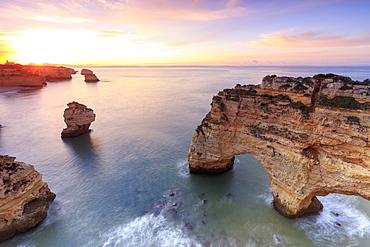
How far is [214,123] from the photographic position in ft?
63.1

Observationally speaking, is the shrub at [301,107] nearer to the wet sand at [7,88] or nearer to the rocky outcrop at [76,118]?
the rocky outcrop at [76,118]

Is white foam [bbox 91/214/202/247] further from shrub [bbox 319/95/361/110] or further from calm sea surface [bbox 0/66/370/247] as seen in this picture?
shrub [bbox 319/95/361/110]

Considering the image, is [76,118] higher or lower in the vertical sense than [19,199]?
higher

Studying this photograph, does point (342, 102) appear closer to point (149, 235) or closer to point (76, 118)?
point (149, 235)

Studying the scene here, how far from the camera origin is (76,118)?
104 feet

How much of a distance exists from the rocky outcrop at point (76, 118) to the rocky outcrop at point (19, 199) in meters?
16.3

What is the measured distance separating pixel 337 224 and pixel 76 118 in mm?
37134

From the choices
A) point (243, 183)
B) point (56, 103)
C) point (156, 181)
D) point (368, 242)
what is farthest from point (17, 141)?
point (368, 242)

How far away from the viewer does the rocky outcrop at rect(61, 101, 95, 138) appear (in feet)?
101

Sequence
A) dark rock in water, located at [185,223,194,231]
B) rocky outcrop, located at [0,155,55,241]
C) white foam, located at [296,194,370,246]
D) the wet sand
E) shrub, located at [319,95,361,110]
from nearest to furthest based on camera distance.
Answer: shrub, located at [319,95,361,110], rocky outcrop, located at [0,155,55,241], white foam, located at [296,194,370,246], dark rock in water, located at [185,223,194,231], the wet sand

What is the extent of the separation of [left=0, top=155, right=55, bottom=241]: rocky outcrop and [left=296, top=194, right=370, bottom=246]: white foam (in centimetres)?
2258

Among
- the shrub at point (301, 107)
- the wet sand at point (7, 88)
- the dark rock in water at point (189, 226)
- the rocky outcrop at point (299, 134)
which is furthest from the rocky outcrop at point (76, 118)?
the wet sand at point (7, 88)

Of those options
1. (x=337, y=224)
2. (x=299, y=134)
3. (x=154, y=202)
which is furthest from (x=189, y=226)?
(x=337, y=224)

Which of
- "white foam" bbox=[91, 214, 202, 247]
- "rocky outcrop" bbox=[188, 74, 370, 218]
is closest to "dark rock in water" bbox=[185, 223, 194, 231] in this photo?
"white foam" bbox=[91, 214, 202, 247]
